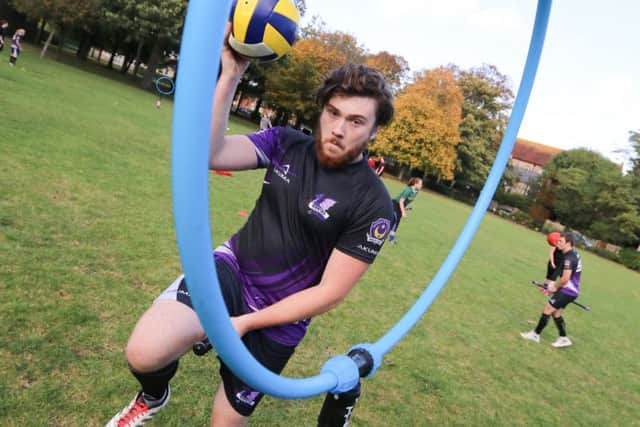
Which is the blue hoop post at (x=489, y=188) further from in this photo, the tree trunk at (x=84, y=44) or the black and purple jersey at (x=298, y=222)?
the tree trunk at (x=84, y=44)

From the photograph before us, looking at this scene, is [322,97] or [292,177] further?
[292,177]

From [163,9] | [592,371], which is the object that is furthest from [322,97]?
[163,9]

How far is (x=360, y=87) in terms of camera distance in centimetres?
236

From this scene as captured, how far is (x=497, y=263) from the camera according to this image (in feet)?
56.1

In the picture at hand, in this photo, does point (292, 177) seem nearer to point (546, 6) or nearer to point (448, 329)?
point (546, 6)

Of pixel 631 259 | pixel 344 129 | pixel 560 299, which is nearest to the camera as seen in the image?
pixel 344 129

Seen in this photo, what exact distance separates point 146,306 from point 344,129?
3772mm

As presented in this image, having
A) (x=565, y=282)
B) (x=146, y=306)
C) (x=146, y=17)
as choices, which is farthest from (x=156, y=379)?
(x=146, y=17)

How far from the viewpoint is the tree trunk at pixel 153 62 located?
131 feet

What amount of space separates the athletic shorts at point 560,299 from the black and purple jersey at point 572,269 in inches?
2.4

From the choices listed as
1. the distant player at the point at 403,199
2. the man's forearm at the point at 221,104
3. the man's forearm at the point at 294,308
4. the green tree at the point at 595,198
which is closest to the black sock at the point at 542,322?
the distant player at the point at 403,199

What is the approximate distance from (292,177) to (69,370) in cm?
264

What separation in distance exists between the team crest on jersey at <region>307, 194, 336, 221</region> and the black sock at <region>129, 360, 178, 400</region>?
1125 mm

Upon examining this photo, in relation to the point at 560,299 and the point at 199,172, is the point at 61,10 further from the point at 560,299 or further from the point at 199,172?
the point at 199,172
